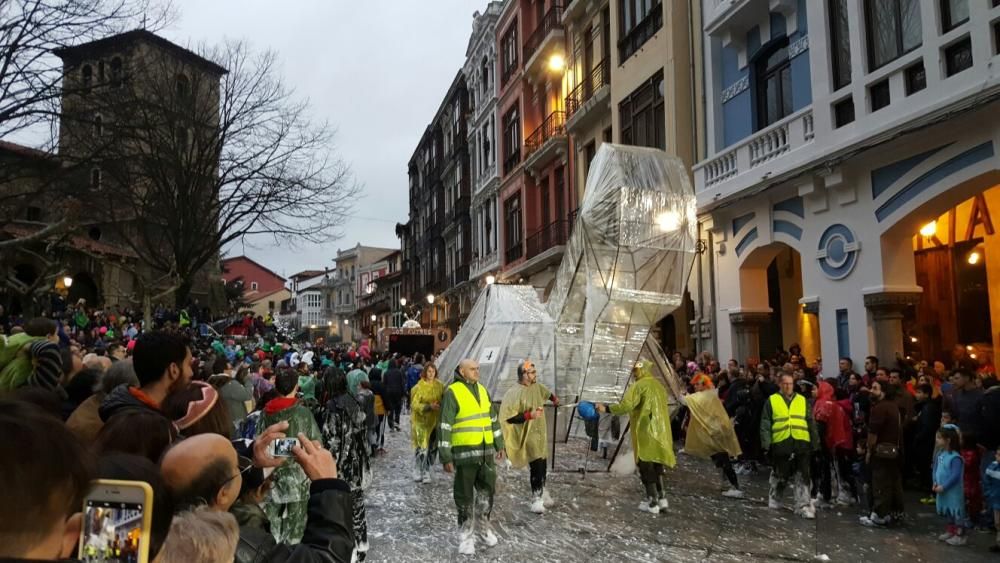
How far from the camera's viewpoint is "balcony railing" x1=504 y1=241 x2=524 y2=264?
28.2 meters

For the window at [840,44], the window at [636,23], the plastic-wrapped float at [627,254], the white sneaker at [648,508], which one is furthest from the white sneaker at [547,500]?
the window at [636,23]

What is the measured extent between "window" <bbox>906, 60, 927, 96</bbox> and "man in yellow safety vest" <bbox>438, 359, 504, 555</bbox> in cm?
773

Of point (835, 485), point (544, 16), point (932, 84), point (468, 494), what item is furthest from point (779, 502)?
point (544, 16)

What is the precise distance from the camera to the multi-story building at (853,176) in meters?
9.88

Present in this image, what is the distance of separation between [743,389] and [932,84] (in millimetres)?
5199

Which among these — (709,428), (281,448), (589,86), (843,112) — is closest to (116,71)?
(589,86)

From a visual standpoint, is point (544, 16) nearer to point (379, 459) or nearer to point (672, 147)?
point (672, 147)

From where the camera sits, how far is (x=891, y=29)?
11031 mm

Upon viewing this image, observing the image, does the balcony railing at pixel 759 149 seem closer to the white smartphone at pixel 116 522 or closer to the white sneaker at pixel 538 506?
the white sneaker at pixel 538 506

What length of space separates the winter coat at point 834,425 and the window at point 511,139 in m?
20.8

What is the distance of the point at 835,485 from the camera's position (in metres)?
10.1

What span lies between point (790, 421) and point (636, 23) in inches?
517

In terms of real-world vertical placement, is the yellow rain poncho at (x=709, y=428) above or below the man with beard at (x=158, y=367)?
below

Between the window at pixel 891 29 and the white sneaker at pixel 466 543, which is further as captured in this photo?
the window at pixel 891 29
